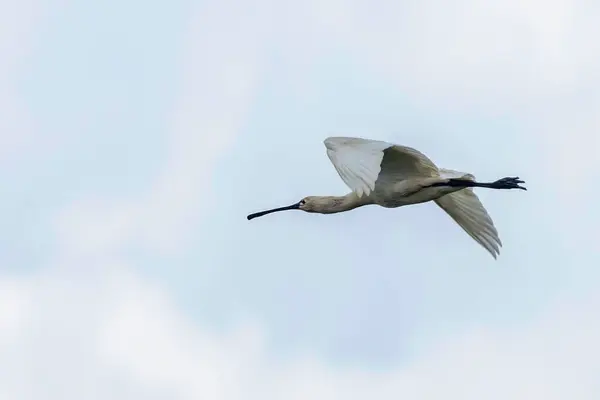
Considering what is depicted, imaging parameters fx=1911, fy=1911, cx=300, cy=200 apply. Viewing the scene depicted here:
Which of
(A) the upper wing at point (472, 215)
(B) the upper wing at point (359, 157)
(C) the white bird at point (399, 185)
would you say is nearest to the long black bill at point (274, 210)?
Result: (C) the white bird at point (399, 185)

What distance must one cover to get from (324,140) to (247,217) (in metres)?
5.62

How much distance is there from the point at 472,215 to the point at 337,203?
6.73 feet

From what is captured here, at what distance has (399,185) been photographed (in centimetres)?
2592

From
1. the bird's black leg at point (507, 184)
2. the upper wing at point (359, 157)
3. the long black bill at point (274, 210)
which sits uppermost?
the upper wing at point (359, 157)

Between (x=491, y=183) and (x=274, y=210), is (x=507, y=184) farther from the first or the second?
(x=274, y=210)

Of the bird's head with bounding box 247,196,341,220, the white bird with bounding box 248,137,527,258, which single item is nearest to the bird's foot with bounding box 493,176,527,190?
the white bird with bounding box 248,137,527,258

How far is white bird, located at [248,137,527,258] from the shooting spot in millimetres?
22531

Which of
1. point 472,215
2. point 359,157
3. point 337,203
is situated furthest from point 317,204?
point 359,157

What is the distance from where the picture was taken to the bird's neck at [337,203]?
27.4m

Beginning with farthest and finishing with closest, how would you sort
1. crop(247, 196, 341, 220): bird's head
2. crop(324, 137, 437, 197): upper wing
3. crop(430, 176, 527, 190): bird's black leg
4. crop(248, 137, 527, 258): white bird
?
crop(247, 196, 341, 220): bird's head → crop(430, 176, 527, 190): bird's black leg → crop(248, 137, 527, 258): white bird → crop(324, 137, 437, 197): upper wing

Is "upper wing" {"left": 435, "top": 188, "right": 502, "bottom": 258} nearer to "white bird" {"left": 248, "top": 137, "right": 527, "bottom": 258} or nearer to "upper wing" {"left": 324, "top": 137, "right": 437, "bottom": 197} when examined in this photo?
"white bird" {"left": 248, "top": 137, "right": 527, "bottom": 258}

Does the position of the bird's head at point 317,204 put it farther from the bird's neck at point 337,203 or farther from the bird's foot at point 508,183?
the bird's foot at point 508,183

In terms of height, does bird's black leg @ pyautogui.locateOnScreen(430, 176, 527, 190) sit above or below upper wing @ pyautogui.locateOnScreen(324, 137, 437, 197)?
below

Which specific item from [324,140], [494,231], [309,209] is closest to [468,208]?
[494,231]
